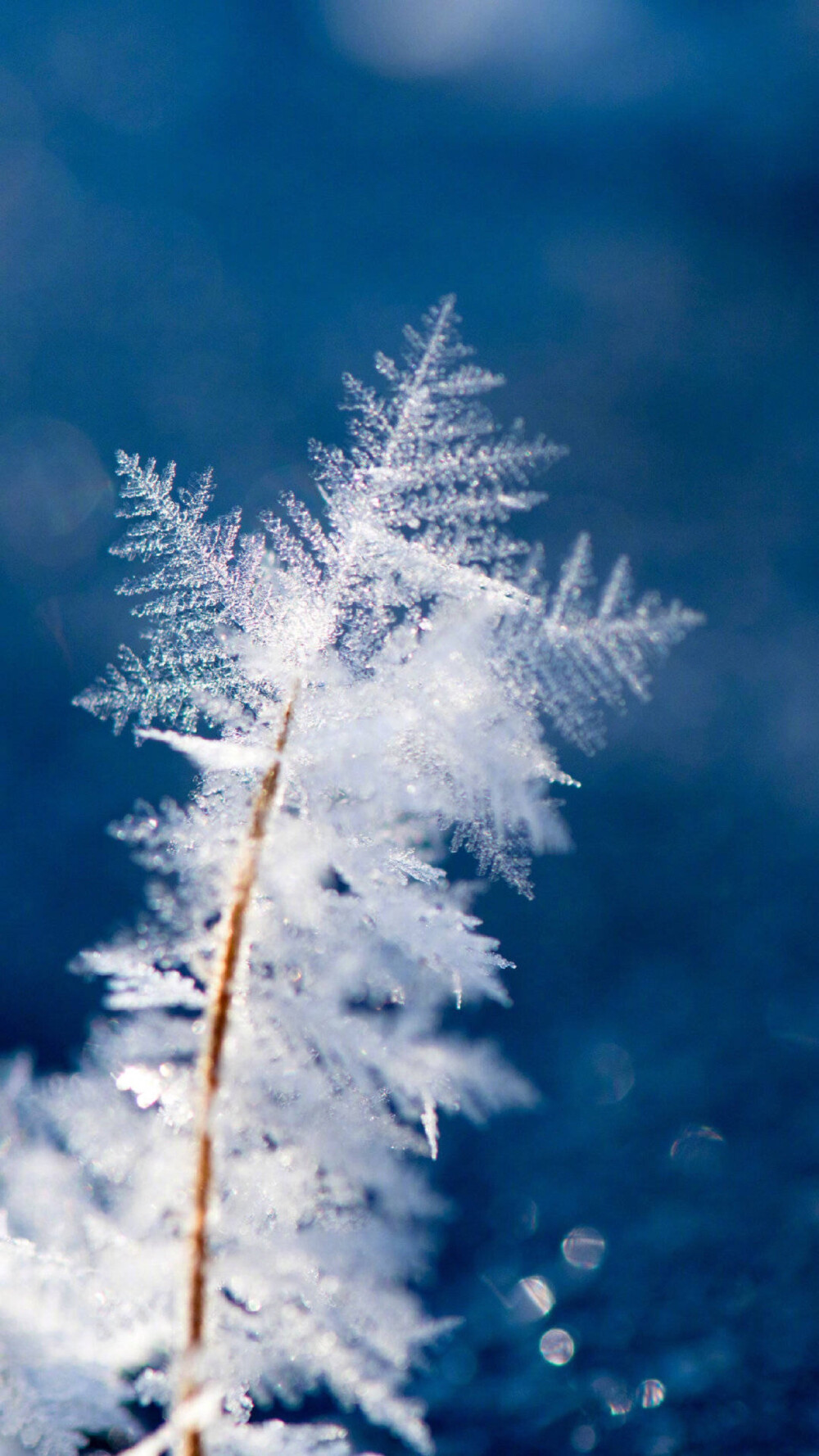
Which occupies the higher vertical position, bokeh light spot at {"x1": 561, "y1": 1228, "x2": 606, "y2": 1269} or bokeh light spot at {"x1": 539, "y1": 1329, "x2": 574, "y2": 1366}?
bokeh light spot at {"x1": 561, "y1": 1228, "x2": 606, "y2": 1269}

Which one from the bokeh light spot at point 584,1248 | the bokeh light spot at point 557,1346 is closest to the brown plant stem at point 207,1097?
the bokeh light spot at point 557,1346

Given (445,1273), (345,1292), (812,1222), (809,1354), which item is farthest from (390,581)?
(812,1222)

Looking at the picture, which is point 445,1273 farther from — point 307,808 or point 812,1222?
point 307,808

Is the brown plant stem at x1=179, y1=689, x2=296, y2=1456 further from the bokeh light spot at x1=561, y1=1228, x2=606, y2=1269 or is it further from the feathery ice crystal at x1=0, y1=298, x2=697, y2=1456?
the bokeh light spot at x1=561, y1=1228, x2=606, y2=1269

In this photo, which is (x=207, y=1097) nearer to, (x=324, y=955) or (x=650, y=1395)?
(x=324, y=955)

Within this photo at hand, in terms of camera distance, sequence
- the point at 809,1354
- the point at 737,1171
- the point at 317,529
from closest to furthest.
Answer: the point at 317,529 < the point at 809,1354 < the point at 737,1171

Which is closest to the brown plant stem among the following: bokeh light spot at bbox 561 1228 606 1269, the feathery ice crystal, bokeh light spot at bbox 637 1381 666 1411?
the feathery ice crystal

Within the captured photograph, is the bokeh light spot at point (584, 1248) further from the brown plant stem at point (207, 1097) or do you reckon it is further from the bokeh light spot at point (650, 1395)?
the brown plant stem at point (207, 1097)
